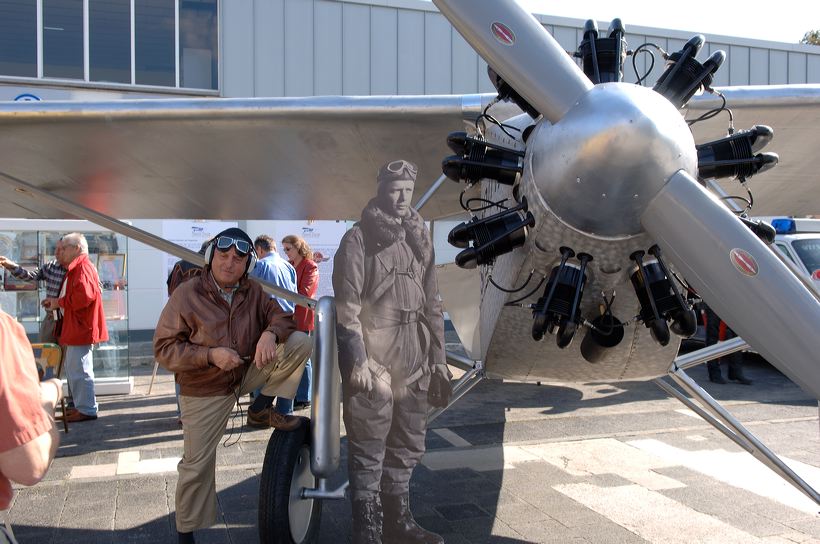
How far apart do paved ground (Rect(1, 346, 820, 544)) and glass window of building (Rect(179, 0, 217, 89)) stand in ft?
27.2

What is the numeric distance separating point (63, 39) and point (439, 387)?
13513mm

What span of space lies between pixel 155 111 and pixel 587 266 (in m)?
2.75

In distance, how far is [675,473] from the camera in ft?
17.9

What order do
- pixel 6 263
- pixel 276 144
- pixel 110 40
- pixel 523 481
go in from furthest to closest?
pixel 110 40 < pixel 6 263 < pixel 523 481 < pixel 276 144

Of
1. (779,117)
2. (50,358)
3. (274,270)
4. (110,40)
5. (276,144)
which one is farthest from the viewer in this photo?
(110,40)

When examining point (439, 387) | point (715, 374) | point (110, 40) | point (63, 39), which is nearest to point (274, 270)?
point (439, 387)

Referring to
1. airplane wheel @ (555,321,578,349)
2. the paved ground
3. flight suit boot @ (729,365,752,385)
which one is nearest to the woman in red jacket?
the paved ground

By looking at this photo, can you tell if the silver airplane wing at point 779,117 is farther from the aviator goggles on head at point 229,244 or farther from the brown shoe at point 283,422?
the brown shoe at point 283,422

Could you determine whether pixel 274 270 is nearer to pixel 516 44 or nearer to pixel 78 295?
pixel 78 295

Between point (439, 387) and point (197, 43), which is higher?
point (197, 43)

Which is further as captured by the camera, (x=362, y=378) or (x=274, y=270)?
(x=274, y=270)

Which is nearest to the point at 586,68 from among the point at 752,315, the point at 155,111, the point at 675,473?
the point at 752,315

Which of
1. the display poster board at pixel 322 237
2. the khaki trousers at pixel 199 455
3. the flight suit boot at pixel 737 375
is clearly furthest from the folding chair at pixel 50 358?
the flight suit boot at pixel 737 375

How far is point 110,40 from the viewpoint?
1398 cm
